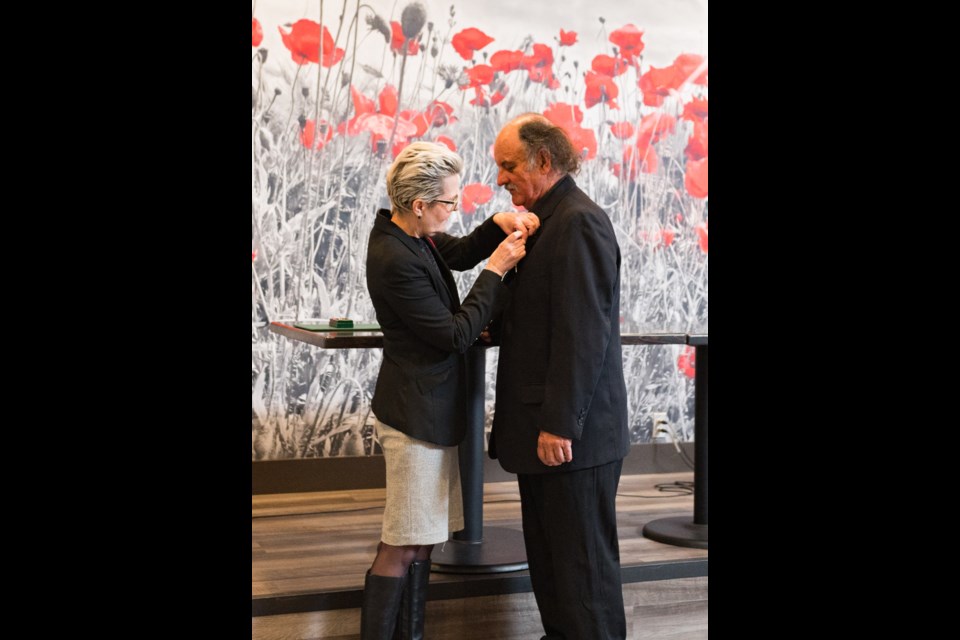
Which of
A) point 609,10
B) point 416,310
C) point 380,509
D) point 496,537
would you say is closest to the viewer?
point 416,310

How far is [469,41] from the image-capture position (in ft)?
15.4

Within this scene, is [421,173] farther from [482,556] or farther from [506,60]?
[506,60]

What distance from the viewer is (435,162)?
2.54m

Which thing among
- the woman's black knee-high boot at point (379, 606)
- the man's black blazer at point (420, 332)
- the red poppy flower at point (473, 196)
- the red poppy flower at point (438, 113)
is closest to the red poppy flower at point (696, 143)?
the red poppy flower at point (473, 196)

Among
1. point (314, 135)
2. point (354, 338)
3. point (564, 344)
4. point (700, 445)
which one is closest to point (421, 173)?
point (564, 344)

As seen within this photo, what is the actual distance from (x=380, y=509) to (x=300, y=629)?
132cm

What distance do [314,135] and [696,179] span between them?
1968mm

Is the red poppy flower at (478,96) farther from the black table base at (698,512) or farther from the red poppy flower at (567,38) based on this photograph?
the black table base at (698,512)

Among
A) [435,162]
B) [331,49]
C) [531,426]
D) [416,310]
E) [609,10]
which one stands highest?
[609,10]

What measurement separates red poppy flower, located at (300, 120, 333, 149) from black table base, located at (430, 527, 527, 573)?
1.94 metres

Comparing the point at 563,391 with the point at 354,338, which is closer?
the point at 563,391
